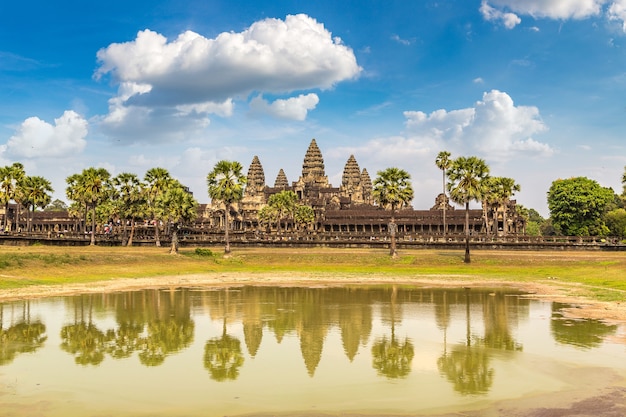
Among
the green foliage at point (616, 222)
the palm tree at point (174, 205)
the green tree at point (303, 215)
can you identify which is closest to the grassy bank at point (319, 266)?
the palm tree at point (174, 205)

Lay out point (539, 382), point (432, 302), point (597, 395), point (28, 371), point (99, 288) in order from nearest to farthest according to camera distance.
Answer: point (597, 395)
point (539, 382)
point (28, 371)
point (432, 302)
point (99, 288)

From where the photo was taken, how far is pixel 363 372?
1744 cm

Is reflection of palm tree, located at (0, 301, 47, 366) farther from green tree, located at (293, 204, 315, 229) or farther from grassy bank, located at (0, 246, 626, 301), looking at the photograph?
green tree, located at (293, 204, 315, 229)

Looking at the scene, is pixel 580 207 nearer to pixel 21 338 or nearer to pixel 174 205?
pixel 174 205

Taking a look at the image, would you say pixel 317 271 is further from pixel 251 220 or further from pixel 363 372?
pixel 251 220

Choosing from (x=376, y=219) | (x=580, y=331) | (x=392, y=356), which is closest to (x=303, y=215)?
(x=376, y=219)

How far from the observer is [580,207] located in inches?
4454

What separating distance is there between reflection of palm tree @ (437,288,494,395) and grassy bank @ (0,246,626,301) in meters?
18.8

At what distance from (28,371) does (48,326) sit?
8.80 meters

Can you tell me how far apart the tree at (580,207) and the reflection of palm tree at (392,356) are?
10055 centimetres

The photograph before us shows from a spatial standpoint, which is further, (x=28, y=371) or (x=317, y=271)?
(x=317, y=271)

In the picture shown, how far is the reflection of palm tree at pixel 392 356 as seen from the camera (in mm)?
17547

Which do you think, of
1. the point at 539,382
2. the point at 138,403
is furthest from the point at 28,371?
the point at 539,382

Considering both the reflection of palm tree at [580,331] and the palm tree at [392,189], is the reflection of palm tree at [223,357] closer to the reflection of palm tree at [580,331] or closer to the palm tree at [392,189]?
the reflection of palm tree at [580,331]
